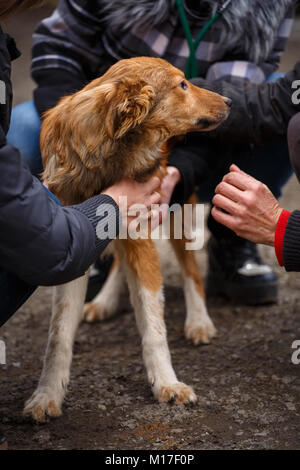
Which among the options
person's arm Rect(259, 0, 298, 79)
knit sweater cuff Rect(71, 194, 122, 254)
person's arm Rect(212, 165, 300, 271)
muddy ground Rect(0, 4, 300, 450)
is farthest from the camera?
person's arm Rect(259, 0, 298, 79)

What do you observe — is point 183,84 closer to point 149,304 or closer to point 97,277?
point 149,304

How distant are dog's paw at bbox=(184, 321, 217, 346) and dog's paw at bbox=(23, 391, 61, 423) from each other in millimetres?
984

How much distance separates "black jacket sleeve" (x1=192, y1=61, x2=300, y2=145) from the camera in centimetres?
294

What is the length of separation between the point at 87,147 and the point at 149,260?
2.09ft

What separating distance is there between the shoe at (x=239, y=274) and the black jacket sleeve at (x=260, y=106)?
0.92 meters

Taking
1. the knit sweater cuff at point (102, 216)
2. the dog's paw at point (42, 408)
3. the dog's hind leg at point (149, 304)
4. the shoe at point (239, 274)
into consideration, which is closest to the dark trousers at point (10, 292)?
the knit sweater cuff at point (102, 216)

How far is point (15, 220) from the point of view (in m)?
1.81

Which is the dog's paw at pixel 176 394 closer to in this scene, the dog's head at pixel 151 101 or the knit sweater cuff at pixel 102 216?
the knit sweater cuff at pixel 102 216

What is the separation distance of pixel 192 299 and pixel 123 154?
1.27m

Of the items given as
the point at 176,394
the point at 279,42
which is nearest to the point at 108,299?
the point at 176,394

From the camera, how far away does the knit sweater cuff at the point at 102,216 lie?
2.11 metres

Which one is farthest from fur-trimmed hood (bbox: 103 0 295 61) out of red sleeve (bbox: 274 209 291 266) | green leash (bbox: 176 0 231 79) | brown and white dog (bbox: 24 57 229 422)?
red sleeve (bbox: 274 209 291 266)

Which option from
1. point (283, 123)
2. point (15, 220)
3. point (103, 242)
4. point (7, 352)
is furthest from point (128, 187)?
point (7, 352)

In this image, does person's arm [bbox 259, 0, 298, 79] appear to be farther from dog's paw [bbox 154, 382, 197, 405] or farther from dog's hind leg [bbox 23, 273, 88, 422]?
dog's paw [bbox 154, 382, 197, 405]
